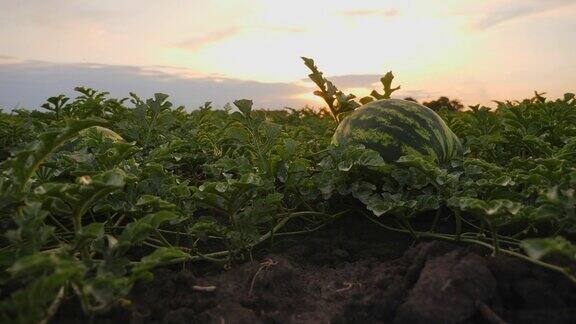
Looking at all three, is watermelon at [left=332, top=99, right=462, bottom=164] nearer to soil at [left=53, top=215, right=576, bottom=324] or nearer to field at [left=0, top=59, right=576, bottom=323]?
field at [left=0, top=59, right=576, bottom=323]

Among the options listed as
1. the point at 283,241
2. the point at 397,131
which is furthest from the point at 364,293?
the point at 397,131

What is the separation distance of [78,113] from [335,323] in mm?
3402

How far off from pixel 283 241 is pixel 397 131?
3.44 ft

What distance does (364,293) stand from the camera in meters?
2.33

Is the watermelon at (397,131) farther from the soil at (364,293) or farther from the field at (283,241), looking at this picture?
the soil at (364,293)

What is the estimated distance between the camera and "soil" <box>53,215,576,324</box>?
2.04 metres

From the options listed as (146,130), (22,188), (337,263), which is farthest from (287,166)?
(146,130)

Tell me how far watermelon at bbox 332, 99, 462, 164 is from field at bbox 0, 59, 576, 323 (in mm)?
177

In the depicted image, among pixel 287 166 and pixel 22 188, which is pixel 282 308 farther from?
pixel 22 188

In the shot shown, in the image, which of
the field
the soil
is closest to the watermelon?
the field

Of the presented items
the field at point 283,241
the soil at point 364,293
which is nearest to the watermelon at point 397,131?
the field at point 283,241

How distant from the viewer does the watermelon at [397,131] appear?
3479mm

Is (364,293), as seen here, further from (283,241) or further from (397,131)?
(397,131)

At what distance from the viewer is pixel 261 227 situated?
10.0ft
